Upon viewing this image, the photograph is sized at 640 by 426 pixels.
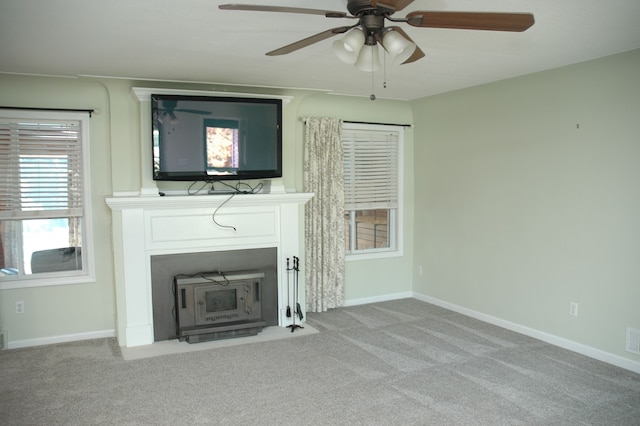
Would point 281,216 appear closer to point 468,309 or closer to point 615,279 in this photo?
point 468,309

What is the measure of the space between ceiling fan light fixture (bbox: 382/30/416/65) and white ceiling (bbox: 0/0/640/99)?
0.40 metres

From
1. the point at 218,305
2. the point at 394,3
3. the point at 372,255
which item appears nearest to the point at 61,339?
the point at 218,305

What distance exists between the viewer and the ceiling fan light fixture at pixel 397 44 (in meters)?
2.33

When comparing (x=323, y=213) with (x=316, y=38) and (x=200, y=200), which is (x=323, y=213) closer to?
(x=200, y=200)

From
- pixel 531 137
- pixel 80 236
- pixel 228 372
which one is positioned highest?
pixel 531 137

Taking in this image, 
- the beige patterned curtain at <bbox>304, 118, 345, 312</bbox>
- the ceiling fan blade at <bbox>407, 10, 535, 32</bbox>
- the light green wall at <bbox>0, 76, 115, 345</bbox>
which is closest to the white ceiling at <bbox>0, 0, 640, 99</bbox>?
the light green wall at <bbox>0, 76, 115, 345</bbox>

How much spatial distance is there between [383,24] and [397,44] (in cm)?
11

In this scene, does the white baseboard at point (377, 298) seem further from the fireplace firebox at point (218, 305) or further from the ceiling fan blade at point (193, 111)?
the ceiling fan blade at point (193, 111)

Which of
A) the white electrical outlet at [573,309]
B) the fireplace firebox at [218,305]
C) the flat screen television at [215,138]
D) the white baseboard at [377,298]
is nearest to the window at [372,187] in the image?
the white baseboard at [377,298]

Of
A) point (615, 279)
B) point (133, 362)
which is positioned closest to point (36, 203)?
point (133, 362)

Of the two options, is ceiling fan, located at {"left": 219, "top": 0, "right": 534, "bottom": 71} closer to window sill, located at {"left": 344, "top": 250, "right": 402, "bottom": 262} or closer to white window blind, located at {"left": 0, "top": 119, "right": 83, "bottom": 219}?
white window blind, located at {"left": 0, "top": 119, "right": 83, "bottom": 219}

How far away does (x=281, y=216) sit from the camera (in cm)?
497

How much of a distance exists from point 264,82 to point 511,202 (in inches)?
104

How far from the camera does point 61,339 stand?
454cm
